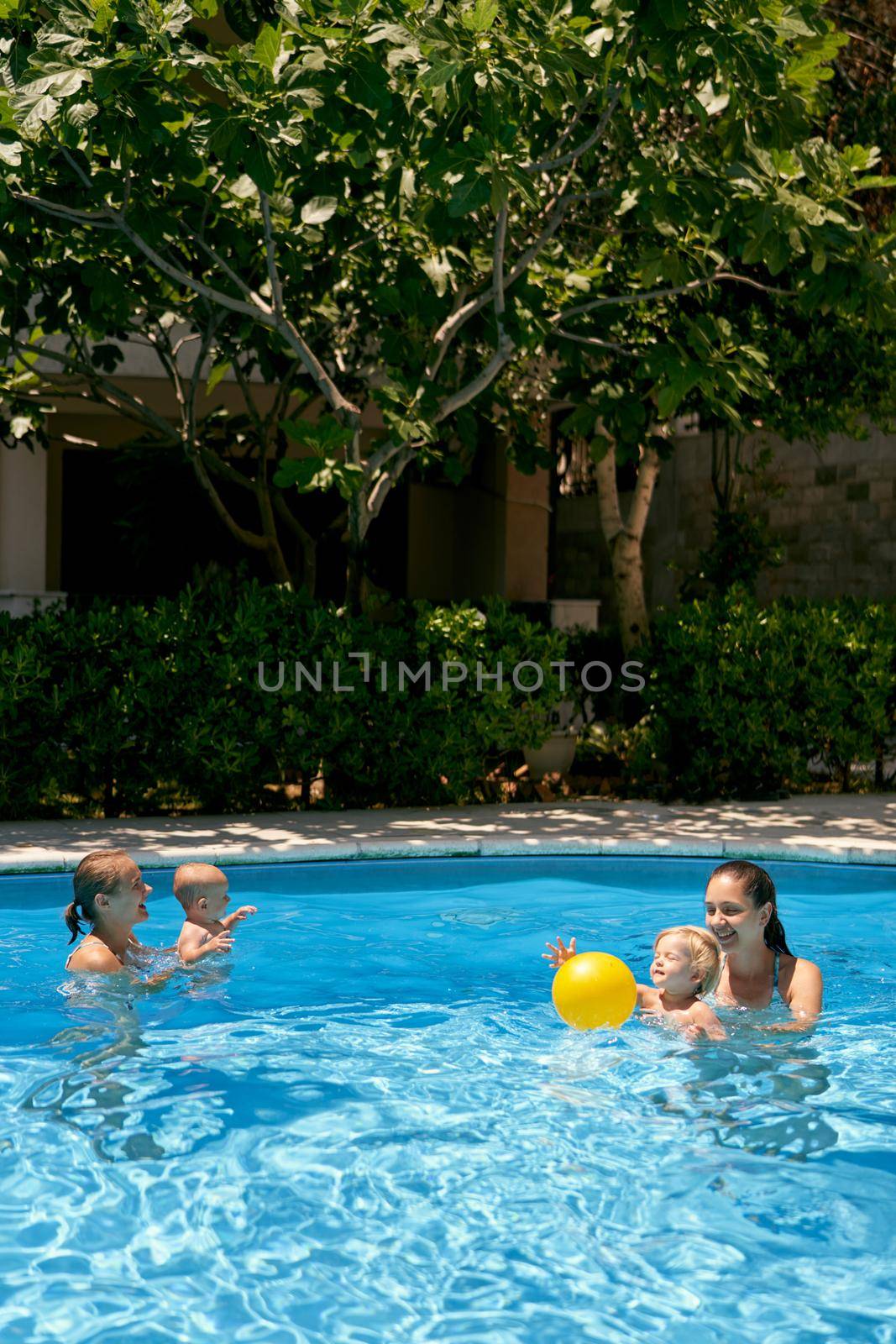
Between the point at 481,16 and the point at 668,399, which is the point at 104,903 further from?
the point at 668,399

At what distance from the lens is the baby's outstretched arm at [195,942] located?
753 cm

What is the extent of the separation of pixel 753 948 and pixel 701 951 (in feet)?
1.24

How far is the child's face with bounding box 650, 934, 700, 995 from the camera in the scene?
6090 millimetres

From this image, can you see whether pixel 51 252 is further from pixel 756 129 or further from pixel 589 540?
pixel 589 540

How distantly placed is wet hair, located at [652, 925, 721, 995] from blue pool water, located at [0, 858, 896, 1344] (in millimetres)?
336

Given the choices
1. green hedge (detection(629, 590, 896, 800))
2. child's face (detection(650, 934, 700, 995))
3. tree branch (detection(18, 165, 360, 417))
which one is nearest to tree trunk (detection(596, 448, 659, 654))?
green hedge (detection(629, 590, 896, 800))

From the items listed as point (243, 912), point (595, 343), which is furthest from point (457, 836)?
point (595, 343)

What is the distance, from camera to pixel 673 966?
20.0ft

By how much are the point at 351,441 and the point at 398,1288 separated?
844 centimetres

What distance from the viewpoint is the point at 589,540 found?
899 inches

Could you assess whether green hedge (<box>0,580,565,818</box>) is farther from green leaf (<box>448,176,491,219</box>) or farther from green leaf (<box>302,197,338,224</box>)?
green leaf (<box>448,176,491,219</box>)

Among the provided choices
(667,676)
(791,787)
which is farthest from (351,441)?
(791,787)

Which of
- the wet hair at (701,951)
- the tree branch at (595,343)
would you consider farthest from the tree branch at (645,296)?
the wet hair at (701,951)

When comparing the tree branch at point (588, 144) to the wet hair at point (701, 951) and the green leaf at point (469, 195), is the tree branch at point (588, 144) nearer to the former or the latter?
the green leaf at point (469, 195)
